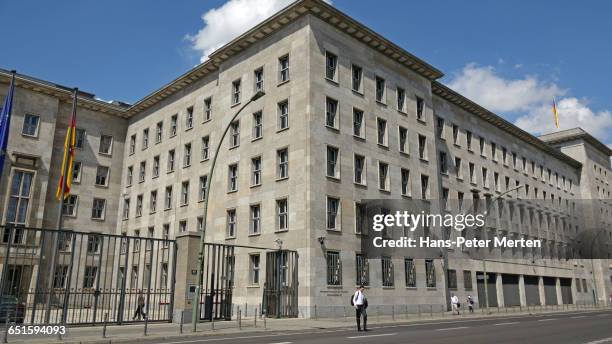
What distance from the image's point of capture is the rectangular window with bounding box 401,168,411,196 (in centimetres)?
3591

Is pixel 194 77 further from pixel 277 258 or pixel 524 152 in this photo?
pixel 524 152

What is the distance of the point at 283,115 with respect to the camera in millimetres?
32094

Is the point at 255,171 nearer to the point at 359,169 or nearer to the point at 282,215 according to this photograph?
the point at 282,215

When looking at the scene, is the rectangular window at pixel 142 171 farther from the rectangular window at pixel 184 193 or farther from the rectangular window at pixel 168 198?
the rectangular window at pixel 184 193

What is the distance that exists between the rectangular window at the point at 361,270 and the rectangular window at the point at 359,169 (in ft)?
16.2

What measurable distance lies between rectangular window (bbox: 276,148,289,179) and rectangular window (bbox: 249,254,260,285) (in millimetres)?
5324

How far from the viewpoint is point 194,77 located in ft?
136

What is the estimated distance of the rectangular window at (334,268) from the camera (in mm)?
28578

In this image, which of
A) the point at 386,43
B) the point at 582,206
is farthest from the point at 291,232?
the point at 582,206

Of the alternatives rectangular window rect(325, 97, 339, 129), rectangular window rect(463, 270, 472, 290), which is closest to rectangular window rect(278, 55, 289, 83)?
rectangular window rect(325, 97, 339, 129)

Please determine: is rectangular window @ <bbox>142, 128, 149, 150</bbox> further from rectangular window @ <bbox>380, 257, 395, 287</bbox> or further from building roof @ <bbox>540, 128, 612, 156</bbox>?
building roof @ <bbox>540, 128, 612, 156</bbox>

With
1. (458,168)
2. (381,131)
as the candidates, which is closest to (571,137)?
(458,168)

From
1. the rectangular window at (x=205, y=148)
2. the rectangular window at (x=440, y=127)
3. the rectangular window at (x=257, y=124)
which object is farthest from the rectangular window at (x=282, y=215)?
the rectangular window at (x=440, y=127)

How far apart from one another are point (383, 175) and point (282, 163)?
25.6 ft
